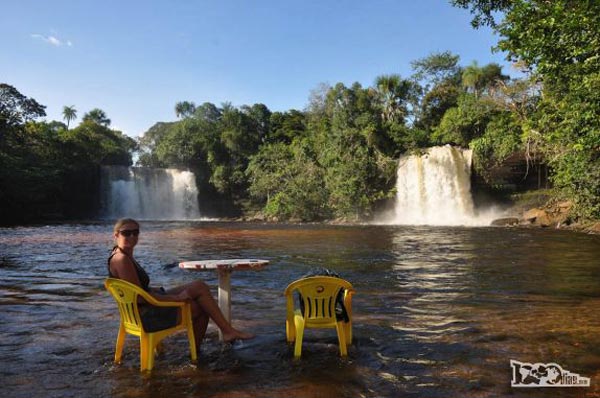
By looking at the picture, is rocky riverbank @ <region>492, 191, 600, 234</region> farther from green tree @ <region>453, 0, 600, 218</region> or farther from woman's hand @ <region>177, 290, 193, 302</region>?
woman's hand @ <region>177, 290, 193, 302</region>

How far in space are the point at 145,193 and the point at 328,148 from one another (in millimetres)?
20025

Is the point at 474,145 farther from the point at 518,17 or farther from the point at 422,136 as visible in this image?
the point at 518,17

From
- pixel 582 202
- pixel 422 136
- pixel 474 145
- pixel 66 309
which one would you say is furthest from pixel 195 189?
pixel 66 309

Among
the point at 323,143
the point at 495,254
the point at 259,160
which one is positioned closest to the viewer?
the point at 495,254

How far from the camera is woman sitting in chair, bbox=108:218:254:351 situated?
382 centimetres

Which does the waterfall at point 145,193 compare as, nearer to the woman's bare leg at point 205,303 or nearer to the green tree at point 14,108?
the green tree at point 14,108

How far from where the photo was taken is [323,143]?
131 feet

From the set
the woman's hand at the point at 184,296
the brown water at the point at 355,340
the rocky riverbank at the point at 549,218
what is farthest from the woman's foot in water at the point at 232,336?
the rocky riverbank at the point at 549,218

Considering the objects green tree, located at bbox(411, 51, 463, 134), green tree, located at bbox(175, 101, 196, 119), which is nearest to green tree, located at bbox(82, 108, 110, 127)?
green tree, located at bbox(175, 101, 196, 119)

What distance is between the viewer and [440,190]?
106ft

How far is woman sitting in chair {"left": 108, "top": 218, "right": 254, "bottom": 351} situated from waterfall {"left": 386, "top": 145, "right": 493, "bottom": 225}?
28.4 m

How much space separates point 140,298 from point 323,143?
120 ft

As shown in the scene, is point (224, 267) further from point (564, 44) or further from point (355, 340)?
point (564, 44)

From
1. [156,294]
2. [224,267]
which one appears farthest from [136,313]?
[224,267]
